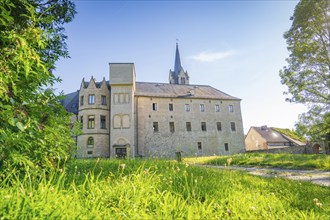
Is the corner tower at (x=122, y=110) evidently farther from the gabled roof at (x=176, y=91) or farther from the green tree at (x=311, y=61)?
the green tree at (x=311, y=61)

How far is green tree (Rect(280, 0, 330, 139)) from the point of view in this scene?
15039 millimetres

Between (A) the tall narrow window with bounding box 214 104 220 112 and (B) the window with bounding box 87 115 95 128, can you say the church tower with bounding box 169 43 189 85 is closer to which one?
(A) the tall narrow window with bounding box 214 104 220 112

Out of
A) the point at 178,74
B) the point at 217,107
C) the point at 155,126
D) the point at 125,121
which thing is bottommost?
the point at 155,126

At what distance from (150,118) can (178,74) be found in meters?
Result: 20.7

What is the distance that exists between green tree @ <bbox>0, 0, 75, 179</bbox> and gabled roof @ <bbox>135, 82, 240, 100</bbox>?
30.1 metres

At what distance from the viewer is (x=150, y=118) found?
3362 cm

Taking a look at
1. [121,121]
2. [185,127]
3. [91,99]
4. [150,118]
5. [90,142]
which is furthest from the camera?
[185,127]

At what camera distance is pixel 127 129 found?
30.1m

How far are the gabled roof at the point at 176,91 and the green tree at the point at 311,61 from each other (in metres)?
21.2

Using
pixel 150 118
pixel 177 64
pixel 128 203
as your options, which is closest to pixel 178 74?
pixel 177 64

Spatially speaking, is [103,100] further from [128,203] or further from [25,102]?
[128,203]

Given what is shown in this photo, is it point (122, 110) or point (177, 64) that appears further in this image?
point (177, 64)

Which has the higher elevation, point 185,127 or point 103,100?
point 103,100

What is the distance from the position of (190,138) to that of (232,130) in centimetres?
794
